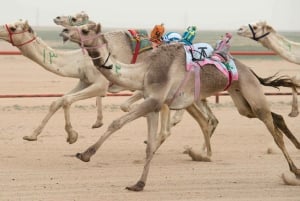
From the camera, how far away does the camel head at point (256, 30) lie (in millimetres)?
13859

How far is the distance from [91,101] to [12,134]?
22.9 feet

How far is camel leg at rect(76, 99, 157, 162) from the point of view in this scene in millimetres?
9969

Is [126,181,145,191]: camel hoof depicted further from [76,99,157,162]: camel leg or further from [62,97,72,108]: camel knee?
[62,97,72,108]: camel knee

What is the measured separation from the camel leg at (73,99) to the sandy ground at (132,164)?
27 centimetres

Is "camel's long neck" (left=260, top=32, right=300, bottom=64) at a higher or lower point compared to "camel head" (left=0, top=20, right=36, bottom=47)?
lower

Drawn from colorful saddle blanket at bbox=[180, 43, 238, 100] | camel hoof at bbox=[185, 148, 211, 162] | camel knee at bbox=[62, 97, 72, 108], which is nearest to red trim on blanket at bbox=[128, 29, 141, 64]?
camel knee at bbox=[62, 97, 72, 108]

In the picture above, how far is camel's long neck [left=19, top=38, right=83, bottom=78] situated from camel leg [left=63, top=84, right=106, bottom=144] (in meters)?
0.42

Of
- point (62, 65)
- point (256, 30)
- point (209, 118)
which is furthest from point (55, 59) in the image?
point (256, 30)

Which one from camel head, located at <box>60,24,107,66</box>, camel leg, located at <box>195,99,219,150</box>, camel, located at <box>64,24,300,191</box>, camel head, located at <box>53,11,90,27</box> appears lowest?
camel leg, located at <box>195,99,219,150</box>

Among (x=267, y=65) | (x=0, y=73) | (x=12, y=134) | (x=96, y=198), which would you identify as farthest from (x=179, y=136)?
(x=267, y=65)

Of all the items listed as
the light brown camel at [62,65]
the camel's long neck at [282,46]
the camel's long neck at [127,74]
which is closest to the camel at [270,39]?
the camel's long neck at [282,46]

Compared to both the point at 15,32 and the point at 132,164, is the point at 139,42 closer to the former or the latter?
the point at 15,32

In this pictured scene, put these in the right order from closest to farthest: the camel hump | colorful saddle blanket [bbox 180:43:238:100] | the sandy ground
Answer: the sandy ground
colorful saddle blanket [bbox 180:43:238:100]
the camel hump

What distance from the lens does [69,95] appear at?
13.0m
